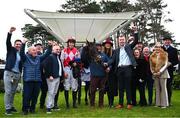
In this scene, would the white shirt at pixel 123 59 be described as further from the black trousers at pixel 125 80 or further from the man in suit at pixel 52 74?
the man in suit at pixel 52 74

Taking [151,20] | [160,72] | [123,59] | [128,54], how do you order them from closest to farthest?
[128,54], [123,59], [160,72], [151,20]

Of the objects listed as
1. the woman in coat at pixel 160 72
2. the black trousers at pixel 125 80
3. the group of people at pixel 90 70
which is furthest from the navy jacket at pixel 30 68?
the woman in coat at pixel 160 72

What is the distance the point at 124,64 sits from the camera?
12.3 meters

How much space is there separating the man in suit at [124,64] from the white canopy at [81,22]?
8.81 meters

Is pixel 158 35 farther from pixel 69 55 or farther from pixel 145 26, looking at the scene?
pixel 69 55

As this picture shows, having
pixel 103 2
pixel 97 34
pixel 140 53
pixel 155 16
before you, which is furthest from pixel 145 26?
pixel 140 53

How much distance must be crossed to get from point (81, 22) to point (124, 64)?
34.3 ft

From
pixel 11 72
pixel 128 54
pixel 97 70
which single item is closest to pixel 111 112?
pixel 97 70

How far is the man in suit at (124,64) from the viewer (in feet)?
40.1

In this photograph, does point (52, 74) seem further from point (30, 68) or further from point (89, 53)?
point (89, 53)

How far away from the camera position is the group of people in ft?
37.8

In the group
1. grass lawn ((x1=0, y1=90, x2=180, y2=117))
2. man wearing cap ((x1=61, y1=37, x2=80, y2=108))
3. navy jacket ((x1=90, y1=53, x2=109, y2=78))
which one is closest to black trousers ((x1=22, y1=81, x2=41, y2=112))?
grass lawn ((x1=0, y1=90, x2=180, y2=117))

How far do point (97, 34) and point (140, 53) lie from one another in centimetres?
1059

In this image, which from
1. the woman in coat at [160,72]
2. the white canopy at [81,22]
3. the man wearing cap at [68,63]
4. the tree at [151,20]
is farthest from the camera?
the tree at [151,20]
